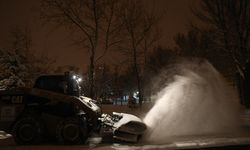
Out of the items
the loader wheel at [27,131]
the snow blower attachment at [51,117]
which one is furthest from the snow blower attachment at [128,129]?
the loader wheel at [27,131]

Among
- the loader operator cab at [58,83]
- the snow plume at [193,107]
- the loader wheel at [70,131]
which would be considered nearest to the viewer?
the loader wheel at [70,131]

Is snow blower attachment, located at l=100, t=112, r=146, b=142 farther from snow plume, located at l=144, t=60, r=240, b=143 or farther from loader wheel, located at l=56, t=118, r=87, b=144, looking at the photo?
loader wheel, located at l=56, t=118, r=87, b=144

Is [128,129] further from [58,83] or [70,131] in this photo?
[58,83]

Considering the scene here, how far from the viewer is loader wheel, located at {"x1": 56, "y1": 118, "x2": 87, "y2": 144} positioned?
42.4 ft

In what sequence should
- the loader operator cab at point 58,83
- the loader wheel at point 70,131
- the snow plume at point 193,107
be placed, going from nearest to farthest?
the loader wheel at point 70,131 < the loader operator cab at point 58,83 < the snow plume at point 193,107

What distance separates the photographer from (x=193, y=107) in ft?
53.7

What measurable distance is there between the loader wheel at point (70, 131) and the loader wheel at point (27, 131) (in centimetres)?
80

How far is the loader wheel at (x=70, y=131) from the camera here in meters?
12.9

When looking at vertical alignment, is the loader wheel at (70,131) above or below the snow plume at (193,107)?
below

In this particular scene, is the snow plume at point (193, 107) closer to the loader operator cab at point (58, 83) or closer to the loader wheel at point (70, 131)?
the loader wheel at point (70, 131)

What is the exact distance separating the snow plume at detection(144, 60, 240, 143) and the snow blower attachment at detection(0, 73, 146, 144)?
5.51 ft

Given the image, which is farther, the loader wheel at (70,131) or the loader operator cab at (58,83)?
the loader operator cab at (58,83)

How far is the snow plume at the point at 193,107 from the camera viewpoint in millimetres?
15516

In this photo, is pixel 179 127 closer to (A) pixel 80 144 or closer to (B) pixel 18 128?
(A) pixel 80 144
